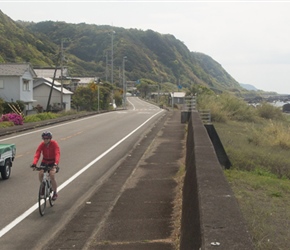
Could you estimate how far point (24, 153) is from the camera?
19953mm

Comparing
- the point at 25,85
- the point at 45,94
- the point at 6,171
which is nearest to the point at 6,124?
the point at 6,171

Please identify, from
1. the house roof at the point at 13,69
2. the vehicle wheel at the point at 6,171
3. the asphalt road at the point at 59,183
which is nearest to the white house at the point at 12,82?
the house roof at the point at 13,69

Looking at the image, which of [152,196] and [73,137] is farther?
[73,137]

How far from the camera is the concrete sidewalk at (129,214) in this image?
7.88 m

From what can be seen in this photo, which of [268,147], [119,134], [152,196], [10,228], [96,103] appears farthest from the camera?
[96,103]

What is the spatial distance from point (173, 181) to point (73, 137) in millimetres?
14564

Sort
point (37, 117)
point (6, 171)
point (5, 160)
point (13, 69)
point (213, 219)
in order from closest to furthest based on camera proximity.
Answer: point (213, 219), point (5, 160), point (6, 171), point (37, 117), point (13, 69)

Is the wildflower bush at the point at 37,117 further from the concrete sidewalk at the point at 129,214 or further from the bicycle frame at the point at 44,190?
the bicycle frame at the point at 44,190

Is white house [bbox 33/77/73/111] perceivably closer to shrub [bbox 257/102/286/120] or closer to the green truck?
shrub [bbox 257/102/286/120]

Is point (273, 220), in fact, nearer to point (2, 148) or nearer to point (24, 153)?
point (2, 148)

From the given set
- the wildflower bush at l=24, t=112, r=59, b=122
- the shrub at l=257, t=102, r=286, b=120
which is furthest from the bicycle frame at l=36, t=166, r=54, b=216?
the shrub at l=257, t=102, r=286, b=120

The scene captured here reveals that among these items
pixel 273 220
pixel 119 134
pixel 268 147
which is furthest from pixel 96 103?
pixel 273 220

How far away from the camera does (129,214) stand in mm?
9672

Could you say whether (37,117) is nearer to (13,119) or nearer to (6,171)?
(13,119)
